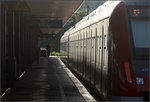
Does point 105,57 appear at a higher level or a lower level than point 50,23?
lower

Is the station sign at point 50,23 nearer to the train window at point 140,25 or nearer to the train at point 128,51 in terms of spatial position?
the train at point 128,51

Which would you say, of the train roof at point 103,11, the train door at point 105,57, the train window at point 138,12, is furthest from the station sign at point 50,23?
the train window at point 138,12

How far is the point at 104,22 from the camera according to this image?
9492 millimetres

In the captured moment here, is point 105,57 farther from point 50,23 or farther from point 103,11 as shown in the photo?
point 50,23

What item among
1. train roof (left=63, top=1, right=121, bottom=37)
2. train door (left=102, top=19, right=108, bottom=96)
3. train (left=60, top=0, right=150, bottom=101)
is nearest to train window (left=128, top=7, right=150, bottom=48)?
train (left=60, top=0, right=150, bottom=101)

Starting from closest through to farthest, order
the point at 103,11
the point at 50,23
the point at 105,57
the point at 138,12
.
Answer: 1. the point at 138,12
2. the point at 105,57
3. the point at 103,11
4. the point at 50,23

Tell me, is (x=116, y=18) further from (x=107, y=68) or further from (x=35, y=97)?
(x=35, y=97)

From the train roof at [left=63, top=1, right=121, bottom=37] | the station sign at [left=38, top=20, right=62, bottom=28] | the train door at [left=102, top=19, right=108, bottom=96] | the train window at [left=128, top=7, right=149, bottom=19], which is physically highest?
the station sign at [left=38, top=20, right=62, bottom=28]

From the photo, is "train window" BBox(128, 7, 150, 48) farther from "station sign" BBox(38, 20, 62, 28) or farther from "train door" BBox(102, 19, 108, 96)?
"station sign" BBox(38, 20, 62, 28)

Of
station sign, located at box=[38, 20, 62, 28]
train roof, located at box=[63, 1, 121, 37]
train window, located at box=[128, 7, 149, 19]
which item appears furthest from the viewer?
station sign, located at box=[38, 20, 62, 28]

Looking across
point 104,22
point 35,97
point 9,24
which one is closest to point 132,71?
point 104,22

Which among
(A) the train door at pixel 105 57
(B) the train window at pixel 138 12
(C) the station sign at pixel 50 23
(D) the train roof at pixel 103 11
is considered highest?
(C) the station sign at pixel 50 23

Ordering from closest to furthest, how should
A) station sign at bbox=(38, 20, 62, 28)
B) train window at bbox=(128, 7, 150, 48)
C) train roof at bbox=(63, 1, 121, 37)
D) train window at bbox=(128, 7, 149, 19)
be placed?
train window at bbox=(128, 7, 150, 48), train window at bbox=(128, 7, 149, 19), train roof at bbox=(63, 1, 121, 37), station sign at bbox=(38, 20, 62, 28)

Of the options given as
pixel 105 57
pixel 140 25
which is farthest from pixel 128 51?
pixel 105 57
